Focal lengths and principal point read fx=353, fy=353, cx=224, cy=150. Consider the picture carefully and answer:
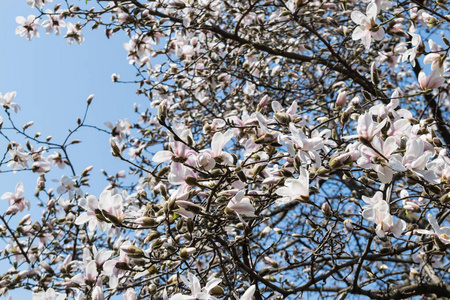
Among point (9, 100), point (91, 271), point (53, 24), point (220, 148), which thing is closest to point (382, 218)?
point (220, 148)

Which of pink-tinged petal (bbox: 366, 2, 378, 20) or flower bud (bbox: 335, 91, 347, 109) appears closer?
flower bud (bbox: 335, 91, 347, 109)

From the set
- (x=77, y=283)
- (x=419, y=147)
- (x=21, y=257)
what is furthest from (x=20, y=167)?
(x=419, y=147)

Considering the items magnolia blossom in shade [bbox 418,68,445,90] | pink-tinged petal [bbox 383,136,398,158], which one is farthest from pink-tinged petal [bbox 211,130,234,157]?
magnolia blossom in shade [bbox 418,68,445,90]

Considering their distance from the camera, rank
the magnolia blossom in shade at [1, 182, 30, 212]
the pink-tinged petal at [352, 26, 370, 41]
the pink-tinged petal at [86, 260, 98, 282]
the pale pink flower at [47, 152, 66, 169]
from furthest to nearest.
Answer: the pale pink flower at [47, 152, 66, 169]
the magnolia blossom in shade at [1, 182, 30, 212]
the pink-tinged petal at [352, 26, 370, 41]
the pink-tinged petal at [86, 260, 98, 282]

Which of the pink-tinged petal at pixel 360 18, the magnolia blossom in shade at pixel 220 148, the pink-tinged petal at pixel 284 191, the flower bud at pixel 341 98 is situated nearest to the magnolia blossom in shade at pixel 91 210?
the magnolia blossom in shade at pixel 220 148

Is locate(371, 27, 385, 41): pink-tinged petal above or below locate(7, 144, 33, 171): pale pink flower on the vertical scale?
below

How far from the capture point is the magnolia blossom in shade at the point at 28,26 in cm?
353

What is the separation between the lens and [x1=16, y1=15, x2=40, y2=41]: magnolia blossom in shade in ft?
11.6

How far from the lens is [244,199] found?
1284mm

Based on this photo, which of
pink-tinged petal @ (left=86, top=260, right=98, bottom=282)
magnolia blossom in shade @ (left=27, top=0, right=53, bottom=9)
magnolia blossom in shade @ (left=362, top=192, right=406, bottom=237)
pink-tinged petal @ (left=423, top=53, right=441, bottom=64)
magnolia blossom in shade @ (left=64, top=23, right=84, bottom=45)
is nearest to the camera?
magnolia blossom in shade @ (left=362, top=192, right=406, bottom=237)

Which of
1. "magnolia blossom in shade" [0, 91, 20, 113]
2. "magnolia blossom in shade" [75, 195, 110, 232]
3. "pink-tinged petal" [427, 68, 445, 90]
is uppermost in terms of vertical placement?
"magnolia blossom in shade" [0, 91, 20, 113]

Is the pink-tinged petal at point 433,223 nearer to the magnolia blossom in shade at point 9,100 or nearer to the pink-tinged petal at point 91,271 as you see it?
the pink-tinged petal at point 91,271

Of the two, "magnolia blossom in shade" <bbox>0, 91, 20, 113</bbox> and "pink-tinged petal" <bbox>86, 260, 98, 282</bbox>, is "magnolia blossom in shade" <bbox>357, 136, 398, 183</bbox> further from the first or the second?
"magnolia blossom in shade" <bbox>0, 91, 20, 113</bbox>

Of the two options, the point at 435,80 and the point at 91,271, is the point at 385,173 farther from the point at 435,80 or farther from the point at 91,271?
the point at 91,271
